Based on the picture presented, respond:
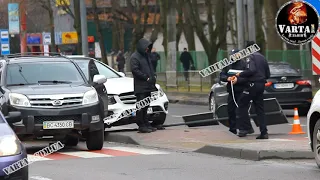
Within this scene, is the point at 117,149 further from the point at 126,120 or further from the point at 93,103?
the point at 126,120

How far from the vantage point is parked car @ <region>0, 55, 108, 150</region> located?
1520 cm

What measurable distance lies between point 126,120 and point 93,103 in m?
3.38

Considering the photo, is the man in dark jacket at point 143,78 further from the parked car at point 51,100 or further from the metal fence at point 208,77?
the metal fence at point 208,77

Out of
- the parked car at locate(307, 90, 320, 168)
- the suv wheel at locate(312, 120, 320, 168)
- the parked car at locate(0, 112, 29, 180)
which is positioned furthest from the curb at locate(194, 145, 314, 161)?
the parked car at locate(0, 112, 29, 180)

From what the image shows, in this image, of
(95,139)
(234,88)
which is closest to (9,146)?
(95,139)

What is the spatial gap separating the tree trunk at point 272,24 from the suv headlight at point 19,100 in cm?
2753

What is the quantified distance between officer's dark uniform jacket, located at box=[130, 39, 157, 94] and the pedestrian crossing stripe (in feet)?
6.59

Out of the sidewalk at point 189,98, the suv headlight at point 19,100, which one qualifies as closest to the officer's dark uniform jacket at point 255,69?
the suv headlight at point 19,100

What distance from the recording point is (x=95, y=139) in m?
16.0

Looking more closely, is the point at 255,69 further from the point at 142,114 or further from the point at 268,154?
the point at 268,154

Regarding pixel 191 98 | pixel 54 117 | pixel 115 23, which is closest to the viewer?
pixel 54 117

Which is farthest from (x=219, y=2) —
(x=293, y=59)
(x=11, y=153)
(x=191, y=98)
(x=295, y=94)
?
(x=11, y=153)

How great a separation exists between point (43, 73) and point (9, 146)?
6.75 metres

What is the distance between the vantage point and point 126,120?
19000mm
